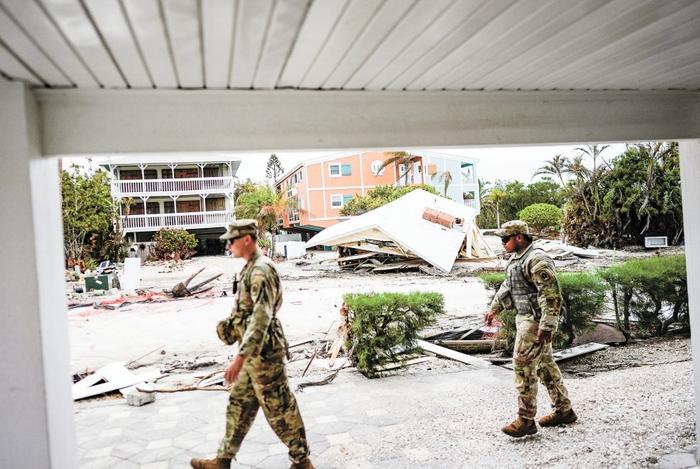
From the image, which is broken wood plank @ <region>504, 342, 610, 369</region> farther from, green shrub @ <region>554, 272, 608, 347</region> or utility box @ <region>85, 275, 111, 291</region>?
utility box @ <region>85, 275, 111, 291</region>

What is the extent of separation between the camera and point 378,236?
78.0 ft

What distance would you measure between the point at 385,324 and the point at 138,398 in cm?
330

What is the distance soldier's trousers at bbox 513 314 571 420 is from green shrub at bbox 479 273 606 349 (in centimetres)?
264

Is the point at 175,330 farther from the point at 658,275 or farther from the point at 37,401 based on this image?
the point at 658,275

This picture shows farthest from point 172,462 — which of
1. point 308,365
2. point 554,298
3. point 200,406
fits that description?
point 554,298

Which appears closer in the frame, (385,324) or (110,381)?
(385,324)

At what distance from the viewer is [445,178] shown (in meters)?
43.4

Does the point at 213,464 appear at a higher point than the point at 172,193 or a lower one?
lower

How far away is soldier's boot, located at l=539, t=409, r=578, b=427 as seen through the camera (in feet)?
15.8

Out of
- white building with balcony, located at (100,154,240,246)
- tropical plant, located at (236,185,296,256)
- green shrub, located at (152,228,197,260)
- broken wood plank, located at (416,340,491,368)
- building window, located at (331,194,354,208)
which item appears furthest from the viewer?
building window, located at (331,194,354,208)

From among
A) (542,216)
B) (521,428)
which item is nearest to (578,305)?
(521,428)

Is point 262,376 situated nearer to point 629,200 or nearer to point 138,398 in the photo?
point 138,398

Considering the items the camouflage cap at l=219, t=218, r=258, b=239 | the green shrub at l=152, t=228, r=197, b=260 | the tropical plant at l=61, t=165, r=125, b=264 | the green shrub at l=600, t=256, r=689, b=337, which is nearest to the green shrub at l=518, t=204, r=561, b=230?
the green shrub at l=152, t=228, r=197, b=260

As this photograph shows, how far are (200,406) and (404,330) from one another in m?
2.86
